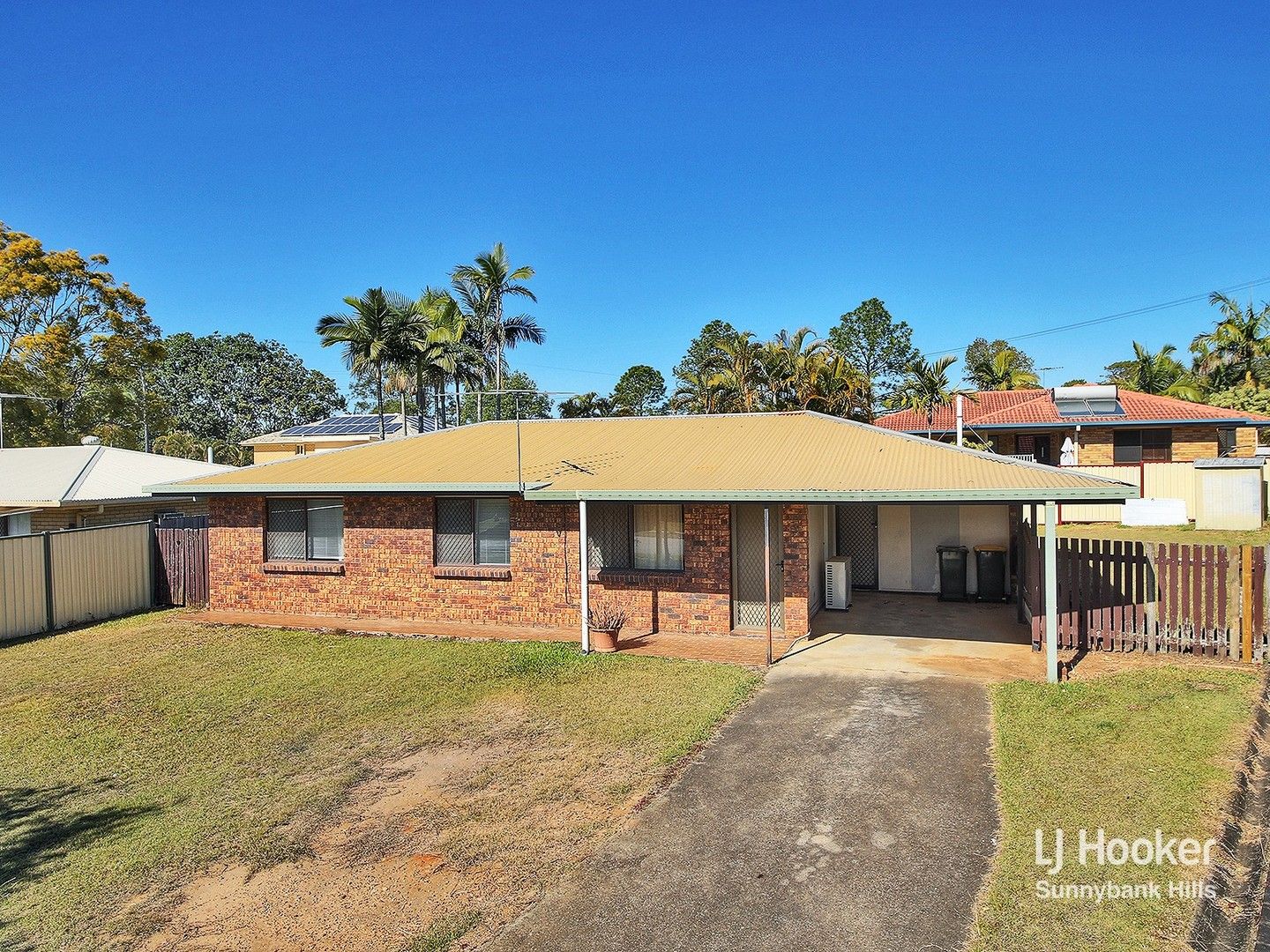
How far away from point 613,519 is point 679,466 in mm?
1355

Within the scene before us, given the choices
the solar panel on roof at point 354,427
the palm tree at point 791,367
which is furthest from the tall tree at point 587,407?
the palm tree at point 791,367

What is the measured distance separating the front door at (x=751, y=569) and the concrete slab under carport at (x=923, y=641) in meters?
0.81

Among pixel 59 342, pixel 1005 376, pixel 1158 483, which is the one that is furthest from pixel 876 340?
pixel 59 342

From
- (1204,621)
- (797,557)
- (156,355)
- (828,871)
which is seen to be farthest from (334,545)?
(156,355)

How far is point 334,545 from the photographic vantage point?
1373cm

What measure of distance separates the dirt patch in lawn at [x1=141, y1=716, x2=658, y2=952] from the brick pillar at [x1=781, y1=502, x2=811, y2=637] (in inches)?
201

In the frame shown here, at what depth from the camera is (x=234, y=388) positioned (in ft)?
226

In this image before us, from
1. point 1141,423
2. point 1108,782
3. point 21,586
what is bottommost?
point 1108,782

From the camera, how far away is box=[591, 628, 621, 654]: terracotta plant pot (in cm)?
1102

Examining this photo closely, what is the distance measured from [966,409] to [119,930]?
32336 millimetres

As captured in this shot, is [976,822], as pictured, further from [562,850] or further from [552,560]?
[552,560]

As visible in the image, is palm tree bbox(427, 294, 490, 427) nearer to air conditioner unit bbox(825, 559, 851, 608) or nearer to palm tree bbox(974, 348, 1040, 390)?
air conditioner unit bbox(825, 559, 851, 608)

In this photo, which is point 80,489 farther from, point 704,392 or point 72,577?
point 704,392

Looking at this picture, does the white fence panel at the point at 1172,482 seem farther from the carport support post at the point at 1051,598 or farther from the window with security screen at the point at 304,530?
the window with security screen at the point at 304,530
